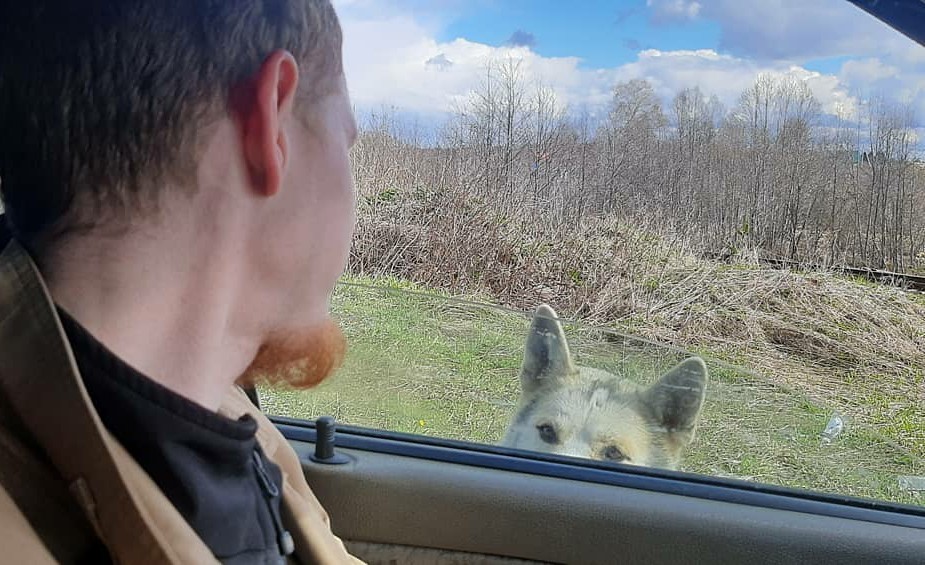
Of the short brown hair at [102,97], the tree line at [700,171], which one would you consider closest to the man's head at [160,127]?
the short brown hair at [102,97]

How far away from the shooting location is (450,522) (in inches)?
86.5

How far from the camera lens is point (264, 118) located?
1.06 metres

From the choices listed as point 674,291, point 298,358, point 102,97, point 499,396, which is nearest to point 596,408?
point 499,396

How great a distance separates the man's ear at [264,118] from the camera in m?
1.06

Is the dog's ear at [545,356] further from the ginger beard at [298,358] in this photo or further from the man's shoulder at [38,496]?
the man's shoulder at [38,496]

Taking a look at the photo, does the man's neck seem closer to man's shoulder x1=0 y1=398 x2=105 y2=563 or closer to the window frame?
man's shoulder x1=0 y1=398 x2=105 y2=563

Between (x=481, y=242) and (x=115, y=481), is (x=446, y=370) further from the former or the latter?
(x=115, y=481)

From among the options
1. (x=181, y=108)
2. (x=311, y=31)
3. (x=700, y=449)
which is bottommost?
(x=700, y=449)

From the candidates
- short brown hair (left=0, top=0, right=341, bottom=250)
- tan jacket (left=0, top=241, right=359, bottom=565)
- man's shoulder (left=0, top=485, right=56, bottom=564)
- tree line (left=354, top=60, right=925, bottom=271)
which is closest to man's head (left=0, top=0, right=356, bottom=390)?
short brown hair (left=0, top=0, right=341, bottom=250)

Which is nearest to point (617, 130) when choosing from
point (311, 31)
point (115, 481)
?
point (311, 31)

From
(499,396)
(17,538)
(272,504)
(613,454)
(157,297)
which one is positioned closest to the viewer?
(17,538)

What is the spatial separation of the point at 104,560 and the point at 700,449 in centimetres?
163

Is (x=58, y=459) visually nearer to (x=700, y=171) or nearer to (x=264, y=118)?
(x=264, y=118)

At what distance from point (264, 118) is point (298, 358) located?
16.7 inches
